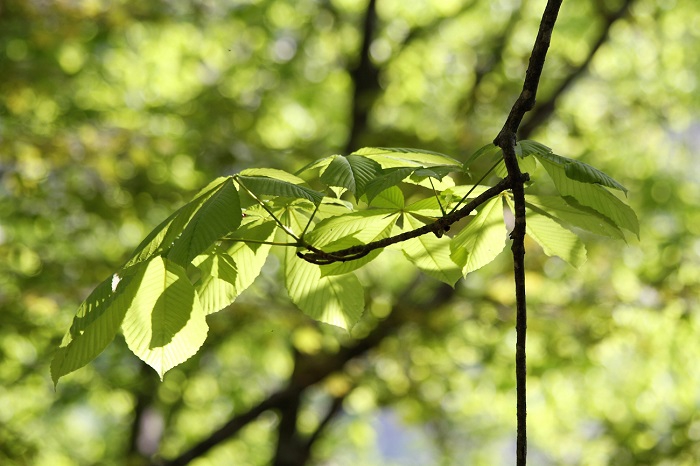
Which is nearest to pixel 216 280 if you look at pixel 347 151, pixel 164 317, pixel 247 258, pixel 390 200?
pixel 247 258

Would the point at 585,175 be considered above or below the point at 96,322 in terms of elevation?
above

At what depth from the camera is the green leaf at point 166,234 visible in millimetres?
805

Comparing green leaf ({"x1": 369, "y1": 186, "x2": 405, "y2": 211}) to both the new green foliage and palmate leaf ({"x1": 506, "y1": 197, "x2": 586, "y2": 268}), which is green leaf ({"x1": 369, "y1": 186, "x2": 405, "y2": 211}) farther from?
palmate leaf ({"x1": 506, "y1": 197, "x2": 586, "y2": 268})

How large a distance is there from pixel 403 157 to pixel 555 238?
0.25m

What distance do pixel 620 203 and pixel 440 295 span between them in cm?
423

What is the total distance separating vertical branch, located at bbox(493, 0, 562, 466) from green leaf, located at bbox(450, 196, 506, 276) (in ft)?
0.69

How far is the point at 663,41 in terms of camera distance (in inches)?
246

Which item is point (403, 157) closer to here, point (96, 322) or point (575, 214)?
point (575, 214)

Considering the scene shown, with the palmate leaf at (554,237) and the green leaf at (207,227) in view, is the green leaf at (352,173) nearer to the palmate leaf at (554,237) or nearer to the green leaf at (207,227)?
the green leaf at (207,227)

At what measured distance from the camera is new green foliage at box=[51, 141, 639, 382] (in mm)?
785

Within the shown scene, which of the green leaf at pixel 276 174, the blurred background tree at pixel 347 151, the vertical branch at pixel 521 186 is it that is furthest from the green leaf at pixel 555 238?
the blurred background tree at pixel 347 151

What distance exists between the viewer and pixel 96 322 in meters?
0.84

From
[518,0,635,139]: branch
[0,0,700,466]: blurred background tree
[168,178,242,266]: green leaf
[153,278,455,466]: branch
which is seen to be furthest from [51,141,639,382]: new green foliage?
[518,0,635,139]: branch

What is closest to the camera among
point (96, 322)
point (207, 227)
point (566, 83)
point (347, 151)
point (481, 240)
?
point (207, 227)
